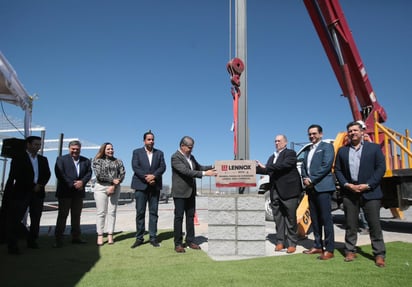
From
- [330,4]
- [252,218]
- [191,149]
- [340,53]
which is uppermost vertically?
[330,4]

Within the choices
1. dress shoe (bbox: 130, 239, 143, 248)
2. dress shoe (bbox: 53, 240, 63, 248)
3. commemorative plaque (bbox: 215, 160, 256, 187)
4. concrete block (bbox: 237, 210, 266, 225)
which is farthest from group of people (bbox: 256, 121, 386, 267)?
dress shoe (bbox: 53, 240, 63, 248)

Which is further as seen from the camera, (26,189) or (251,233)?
(26,189)

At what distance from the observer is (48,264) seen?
12.1ft

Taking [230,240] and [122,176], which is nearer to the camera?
[230,240]

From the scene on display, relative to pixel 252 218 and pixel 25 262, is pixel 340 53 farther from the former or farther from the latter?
pixel 25 262

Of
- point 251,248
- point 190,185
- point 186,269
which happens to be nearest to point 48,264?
point 186,269

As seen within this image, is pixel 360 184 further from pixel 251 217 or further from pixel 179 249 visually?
pixel 179 249

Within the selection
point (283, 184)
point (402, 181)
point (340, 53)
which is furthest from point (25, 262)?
point (340, 53)

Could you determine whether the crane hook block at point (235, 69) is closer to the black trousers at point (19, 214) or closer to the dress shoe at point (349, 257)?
the dress shoe at point (349, 257)

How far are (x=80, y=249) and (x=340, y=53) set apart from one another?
6.96 m

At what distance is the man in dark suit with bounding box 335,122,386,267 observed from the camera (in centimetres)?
351

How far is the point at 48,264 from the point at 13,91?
3572 millimetres

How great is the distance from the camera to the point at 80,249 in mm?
4570

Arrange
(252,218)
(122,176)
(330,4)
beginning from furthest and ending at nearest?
(330,4)
(122,176)
(252,218)
